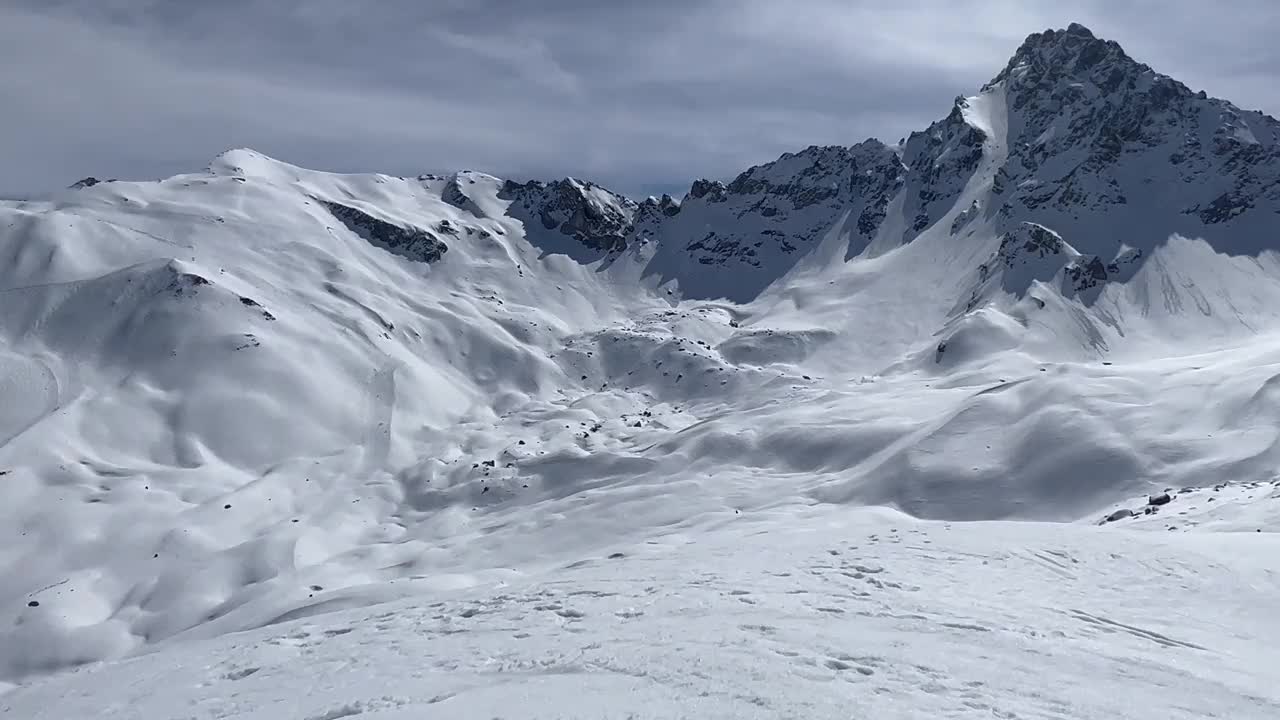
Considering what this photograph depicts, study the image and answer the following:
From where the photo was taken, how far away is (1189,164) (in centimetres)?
16025

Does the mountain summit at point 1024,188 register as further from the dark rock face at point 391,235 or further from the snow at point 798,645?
the snow at point 798,645

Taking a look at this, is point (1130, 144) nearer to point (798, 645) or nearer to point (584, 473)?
point (584, 473)

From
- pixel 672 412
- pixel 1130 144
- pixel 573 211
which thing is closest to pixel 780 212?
pixel 573 211

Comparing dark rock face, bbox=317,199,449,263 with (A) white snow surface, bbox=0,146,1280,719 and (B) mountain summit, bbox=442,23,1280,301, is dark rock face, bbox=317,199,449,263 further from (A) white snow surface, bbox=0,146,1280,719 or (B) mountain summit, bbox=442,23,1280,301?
(B) mountain summit, bbox=442,23,1280,301

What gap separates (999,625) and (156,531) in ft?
219

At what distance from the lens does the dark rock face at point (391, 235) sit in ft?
474

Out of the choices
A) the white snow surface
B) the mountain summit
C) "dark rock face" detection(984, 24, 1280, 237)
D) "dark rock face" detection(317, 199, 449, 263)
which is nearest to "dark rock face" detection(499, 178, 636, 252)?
the mountain summit

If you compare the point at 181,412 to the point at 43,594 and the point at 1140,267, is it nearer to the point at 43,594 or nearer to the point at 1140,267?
the point at 43,594

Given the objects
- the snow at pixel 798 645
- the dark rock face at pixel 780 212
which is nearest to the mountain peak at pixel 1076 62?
the dark rock face at pixel 780 212

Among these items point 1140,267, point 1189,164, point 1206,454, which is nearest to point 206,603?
point 1206,454

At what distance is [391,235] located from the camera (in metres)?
146

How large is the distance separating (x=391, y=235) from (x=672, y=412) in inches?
2769

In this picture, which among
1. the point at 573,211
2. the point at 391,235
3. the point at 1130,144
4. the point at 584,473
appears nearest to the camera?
Answer: the point at 584,473

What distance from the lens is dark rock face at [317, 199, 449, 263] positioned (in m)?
144
